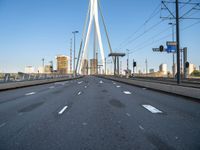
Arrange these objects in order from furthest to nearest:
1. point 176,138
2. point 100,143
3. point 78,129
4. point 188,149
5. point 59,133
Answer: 1. point 78,129
2. point 59,133
3. point 176,138
4. point 100,143
5. point 188,149

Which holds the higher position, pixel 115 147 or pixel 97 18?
pixel 97 18

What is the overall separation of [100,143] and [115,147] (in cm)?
44

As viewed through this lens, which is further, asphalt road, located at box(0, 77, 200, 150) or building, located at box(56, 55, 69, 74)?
Result: building, located at box(56, 55, 69, 74)

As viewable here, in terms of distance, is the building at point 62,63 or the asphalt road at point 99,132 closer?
the asphalt road at point 99,132

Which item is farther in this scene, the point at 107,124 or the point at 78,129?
the point at 107,124

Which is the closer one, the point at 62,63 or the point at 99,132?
the point at 99,132

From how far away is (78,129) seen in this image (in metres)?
6.69

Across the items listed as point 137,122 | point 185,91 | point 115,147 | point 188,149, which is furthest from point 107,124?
point 185,91

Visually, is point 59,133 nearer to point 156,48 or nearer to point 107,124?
point 107,124

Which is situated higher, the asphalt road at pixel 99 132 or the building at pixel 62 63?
the building at pixel 62 63

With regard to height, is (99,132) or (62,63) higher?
(62,63)

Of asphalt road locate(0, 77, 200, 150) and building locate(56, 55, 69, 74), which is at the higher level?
building locate(56, 55, 69, 74)

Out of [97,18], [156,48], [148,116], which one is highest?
[97,18]

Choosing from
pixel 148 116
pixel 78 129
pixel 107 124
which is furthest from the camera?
pixel 148 116
